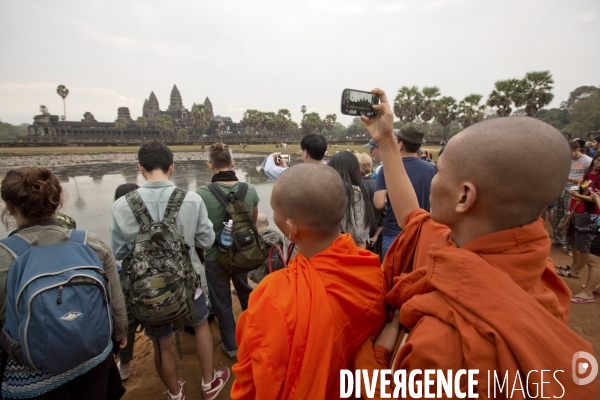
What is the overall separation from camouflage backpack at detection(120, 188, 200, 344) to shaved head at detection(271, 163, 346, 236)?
1168 mm

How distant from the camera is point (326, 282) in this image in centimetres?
115

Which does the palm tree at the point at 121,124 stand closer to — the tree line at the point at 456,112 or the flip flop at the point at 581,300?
the tree line at the point at 456,112

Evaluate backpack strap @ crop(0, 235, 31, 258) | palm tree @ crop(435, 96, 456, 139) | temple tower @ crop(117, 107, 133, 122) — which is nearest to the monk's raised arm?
backpack strap @ crop(0, 235, 31, 258)

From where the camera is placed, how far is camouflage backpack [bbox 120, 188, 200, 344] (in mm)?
2027

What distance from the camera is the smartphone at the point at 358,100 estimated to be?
1783 mm

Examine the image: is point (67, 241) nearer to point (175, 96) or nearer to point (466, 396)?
point (466, 396)

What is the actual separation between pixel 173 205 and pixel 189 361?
1.86 meters

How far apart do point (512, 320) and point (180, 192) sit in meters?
2.29

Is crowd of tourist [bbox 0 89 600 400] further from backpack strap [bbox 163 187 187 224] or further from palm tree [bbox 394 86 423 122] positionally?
palm tree [bbox 394 86 423 122]

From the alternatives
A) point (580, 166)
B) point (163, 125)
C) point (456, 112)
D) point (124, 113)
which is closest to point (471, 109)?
point (456, 112)

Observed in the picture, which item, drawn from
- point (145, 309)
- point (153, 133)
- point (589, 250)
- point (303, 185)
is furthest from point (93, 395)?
point (153, 133)

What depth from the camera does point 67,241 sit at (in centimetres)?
179

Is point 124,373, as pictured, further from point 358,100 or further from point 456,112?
point 456,112

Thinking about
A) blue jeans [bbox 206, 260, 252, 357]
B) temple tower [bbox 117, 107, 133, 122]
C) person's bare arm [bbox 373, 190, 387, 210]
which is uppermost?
temple tower [bbox 117, 107, 133, 122]
